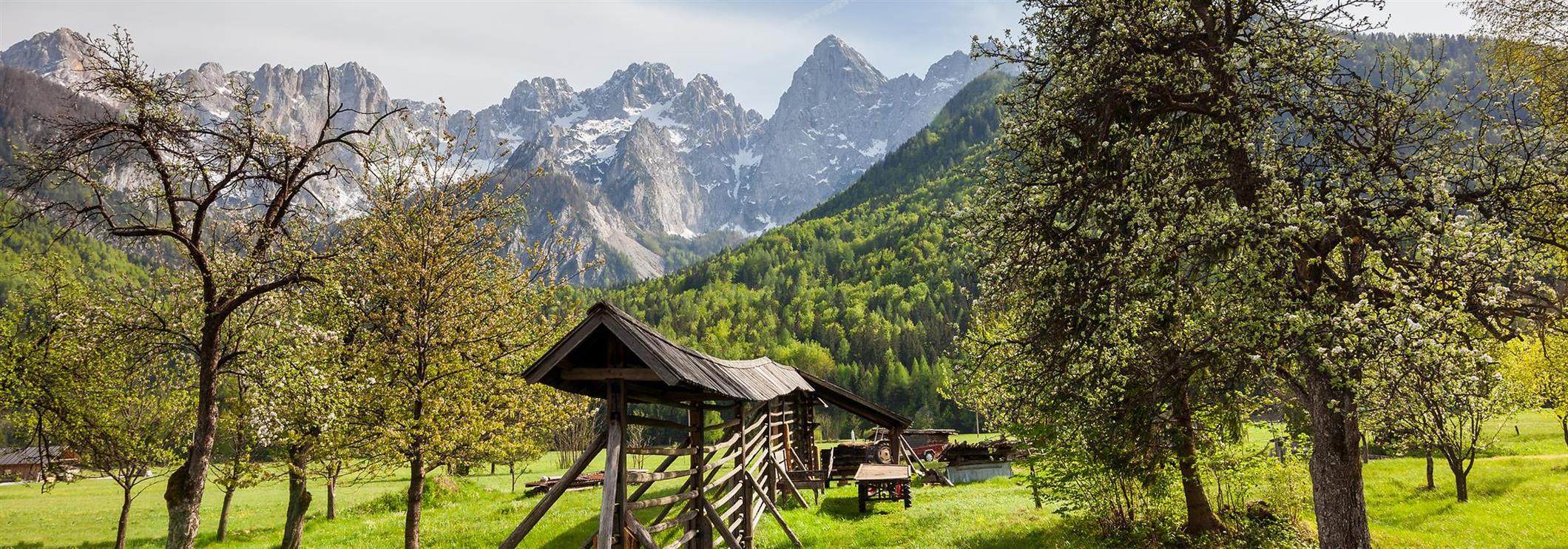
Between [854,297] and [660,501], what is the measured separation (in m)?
131

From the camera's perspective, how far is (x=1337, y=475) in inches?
427

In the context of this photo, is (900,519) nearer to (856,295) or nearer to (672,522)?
(672,522)

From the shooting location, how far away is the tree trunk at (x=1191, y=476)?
14469mm

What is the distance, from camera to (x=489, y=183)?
1895cm

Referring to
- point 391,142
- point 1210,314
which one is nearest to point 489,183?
point 391,142

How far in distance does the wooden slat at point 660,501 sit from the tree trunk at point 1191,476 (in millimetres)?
9890

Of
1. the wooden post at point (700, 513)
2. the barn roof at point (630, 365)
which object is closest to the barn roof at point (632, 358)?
the barn roof at point (630, 365)

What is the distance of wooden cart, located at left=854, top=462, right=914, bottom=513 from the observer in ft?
71.9

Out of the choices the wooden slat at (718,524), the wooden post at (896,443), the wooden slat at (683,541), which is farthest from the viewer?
the wooden post at (896,443)

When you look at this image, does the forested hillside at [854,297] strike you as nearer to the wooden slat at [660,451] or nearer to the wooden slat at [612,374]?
the wooden slat at [660,451]

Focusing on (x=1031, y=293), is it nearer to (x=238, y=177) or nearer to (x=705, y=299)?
(x=238, y=177)

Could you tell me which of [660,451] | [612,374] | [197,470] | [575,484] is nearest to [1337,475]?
[660,451]

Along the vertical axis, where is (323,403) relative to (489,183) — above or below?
below

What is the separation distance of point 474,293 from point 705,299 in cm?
13156
